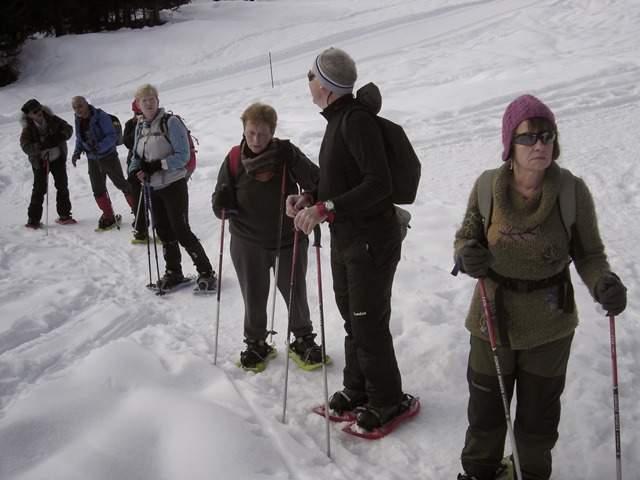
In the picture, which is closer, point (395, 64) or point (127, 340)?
point (127, 340)

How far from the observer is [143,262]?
25.3 ft

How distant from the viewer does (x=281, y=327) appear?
5766 mm

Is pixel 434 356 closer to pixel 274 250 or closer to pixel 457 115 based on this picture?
pixel 274 250

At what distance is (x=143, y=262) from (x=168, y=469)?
15.7 ft

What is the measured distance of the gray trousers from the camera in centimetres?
478

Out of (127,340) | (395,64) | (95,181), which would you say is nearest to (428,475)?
(127,340)

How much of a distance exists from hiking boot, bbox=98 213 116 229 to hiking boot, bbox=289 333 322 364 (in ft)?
16.6

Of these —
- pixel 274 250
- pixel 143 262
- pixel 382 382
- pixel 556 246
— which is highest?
pixel 556 246

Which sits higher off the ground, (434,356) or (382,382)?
(382,382)

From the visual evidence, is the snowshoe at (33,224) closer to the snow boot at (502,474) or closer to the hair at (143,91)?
the hair at (143,91)

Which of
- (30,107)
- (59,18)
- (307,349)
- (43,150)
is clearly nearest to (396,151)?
(307,349)

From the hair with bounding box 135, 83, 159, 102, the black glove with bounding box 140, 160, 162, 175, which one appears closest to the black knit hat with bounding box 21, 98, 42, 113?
the hair with bounding box 135, 83, 159, 102

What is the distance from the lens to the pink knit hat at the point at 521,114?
2.73m

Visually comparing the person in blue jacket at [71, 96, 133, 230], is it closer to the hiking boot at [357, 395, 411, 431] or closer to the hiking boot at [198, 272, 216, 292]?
the hiking boot at [198, 272, 216, 292]
